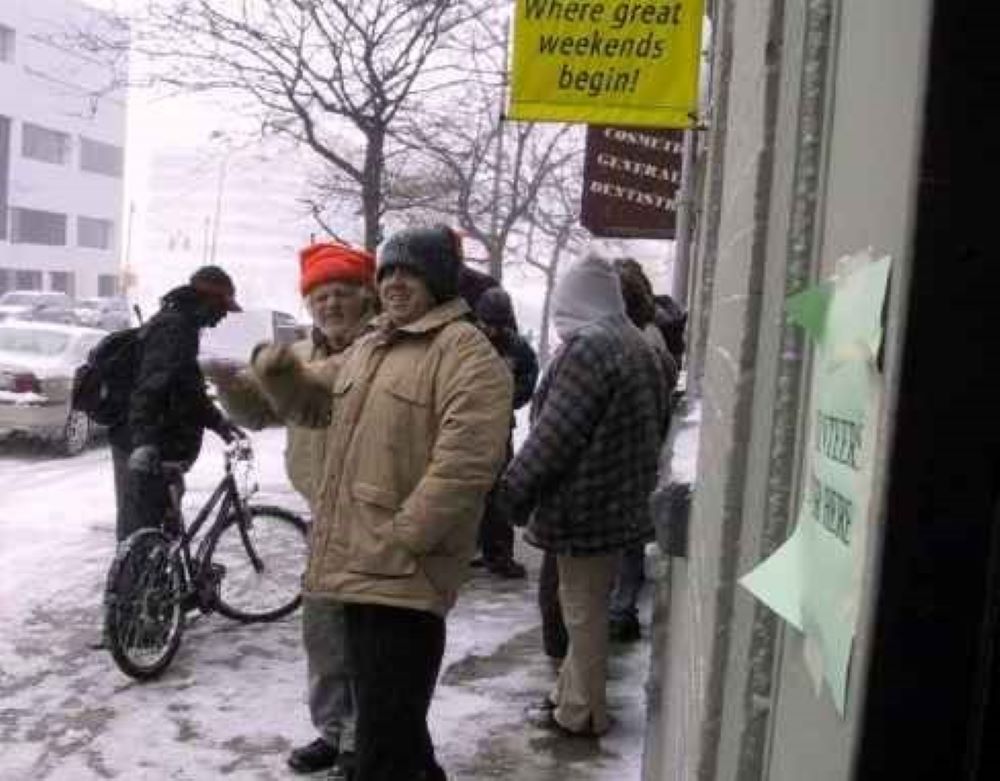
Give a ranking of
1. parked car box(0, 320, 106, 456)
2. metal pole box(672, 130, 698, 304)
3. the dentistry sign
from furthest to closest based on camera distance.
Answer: parked car box(0, 320, 106, 456), the dentistry sign, metal pole box(672, 130, 698, 304)

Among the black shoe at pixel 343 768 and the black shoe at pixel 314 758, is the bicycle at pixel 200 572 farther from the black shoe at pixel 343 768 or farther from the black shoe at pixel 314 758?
the black shoe at pixel 343 768

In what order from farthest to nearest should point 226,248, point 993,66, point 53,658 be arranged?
point 226,248 → point 53,658 → point 993,66

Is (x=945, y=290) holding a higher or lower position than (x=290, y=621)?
higher

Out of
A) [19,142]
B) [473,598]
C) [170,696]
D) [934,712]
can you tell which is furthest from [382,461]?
[19,142]

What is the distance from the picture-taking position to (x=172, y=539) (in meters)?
5.82

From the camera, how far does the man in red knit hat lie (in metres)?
4.38

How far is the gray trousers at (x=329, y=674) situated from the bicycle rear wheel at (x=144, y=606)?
119 centimetres

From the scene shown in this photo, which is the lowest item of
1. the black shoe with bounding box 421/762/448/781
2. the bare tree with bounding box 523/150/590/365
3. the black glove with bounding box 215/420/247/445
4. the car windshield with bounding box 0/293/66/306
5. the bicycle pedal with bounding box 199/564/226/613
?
the black shoe with bounding box 421/762/448/781

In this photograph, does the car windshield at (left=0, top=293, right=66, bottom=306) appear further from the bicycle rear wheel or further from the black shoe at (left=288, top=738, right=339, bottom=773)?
the black shoe at (left=288, top=738, right=339, bottom=773)

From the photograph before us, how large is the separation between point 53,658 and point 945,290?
5.69 m

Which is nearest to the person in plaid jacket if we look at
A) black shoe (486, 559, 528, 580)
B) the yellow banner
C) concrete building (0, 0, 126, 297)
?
the yellow banner

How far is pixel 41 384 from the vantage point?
13078mm

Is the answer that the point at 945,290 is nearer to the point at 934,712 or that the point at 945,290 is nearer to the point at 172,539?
the point at 934,712

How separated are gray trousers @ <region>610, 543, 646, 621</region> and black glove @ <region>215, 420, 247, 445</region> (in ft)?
6.48
